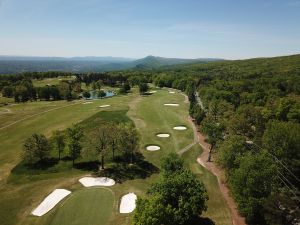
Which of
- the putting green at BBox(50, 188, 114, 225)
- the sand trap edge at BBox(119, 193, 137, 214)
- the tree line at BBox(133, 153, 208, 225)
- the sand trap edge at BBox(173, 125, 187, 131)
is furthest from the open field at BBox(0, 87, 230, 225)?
the tree line at BBox(133, 153, 208, 225)

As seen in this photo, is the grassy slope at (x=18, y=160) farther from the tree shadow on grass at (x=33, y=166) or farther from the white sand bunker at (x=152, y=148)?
the white sand bunker at (x=152, y=148)

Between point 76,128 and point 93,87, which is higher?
Result: point 76,128

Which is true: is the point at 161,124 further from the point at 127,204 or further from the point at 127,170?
the point at 127,204

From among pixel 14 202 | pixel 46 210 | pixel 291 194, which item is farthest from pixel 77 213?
pixel 291 194

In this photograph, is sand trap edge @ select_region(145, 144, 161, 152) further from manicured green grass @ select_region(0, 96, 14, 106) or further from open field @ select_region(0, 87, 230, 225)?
manicured green grass @ select_region(0, 96, 14, 106)

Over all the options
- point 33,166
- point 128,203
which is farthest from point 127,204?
point 33,166

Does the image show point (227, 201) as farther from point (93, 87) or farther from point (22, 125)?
point (93, 87)
